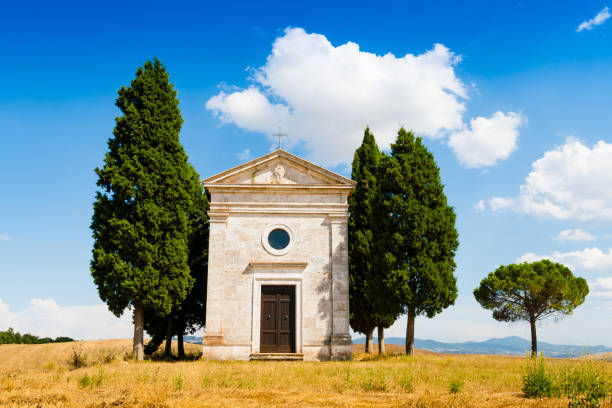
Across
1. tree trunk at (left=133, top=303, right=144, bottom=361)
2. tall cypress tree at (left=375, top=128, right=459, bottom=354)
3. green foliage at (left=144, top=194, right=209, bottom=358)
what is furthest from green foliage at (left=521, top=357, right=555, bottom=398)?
green foliage at (left=144, top=194, right=209, bottom=358)

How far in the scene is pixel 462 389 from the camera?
33.7 ft

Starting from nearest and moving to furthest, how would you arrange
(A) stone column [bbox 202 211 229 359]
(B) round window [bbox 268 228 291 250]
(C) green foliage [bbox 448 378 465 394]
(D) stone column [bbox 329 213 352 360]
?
(C) green foliage [bbox 448 378 465 394] < (A) stone column [bbox 202 211 229 359] < (D) stone column [bbox 329 213 352 360] < (B) round window [bbox 268 228 291 250]

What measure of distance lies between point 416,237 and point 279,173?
22.1ft

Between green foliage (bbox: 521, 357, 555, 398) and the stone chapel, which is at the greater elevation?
the stone chapel

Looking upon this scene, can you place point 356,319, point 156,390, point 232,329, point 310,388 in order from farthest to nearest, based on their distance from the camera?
point 356,319
point 232,329
point 310,388
point 156,390

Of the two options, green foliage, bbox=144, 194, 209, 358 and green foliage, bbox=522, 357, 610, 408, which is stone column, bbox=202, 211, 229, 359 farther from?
green foliage, bbox=522, 357, 610, 408

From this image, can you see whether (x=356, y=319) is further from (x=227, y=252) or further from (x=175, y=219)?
(x=175, y=219)

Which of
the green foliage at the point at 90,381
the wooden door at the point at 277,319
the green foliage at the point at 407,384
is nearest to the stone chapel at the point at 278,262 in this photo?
the wooden door at the point at 277,319

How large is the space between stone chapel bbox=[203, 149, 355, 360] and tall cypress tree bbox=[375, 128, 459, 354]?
77.3 inches

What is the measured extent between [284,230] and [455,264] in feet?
24.8

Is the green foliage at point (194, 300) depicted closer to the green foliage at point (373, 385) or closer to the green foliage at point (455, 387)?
the green foliage at point (373, 385)

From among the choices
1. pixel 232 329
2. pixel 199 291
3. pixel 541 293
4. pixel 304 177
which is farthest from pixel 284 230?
pixel 541 293

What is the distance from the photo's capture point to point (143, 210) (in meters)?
20.3

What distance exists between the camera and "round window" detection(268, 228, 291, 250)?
21281 mm
